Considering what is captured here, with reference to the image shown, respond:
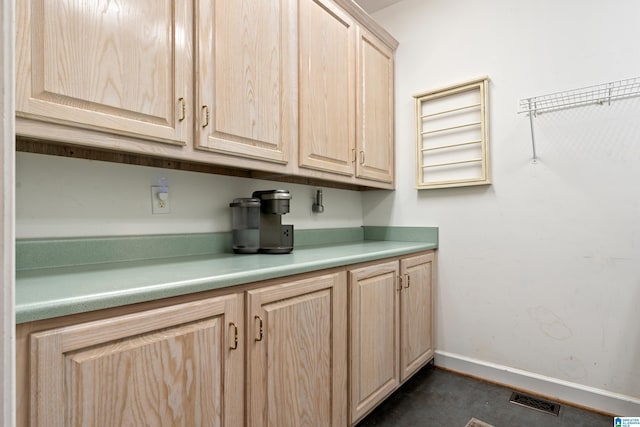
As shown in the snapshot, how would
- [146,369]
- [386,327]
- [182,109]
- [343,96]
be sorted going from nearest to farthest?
[146,369], [182,109], [386,327], [343,96]

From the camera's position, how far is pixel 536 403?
6.22 feet

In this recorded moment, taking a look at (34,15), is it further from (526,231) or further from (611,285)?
(611,285)

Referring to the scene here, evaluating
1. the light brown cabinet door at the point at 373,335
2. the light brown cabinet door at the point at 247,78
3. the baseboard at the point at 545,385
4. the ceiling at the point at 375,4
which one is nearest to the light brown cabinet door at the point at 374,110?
the ceiling at the point at 375,4

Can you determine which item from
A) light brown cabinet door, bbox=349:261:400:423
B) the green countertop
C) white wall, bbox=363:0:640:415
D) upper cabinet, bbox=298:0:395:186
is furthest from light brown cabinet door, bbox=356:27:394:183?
the green countertop

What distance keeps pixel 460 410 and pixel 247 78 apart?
6.54ft

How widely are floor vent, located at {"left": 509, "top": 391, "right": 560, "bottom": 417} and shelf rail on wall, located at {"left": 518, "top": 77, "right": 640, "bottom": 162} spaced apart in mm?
1386

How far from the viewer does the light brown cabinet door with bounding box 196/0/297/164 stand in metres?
1.33

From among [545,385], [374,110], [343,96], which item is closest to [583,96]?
[374,110]

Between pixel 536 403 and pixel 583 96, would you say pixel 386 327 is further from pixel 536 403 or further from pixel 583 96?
pixel 583 96

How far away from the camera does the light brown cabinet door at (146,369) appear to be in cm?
73

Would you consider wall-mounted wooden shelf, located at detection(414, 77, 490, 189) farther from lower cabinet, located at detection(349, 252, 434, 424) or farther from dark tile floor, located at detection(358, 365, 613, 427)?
dark tile floor, located at detection(358, 365, 613, 427)

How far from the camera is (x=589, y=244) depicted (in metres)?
1.88

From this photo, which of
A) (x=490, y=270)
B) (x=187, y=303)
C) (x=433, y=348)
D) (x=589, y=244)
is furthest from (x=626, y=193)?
(x=187, y=303)

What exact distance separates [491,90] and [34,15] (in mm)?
2283
